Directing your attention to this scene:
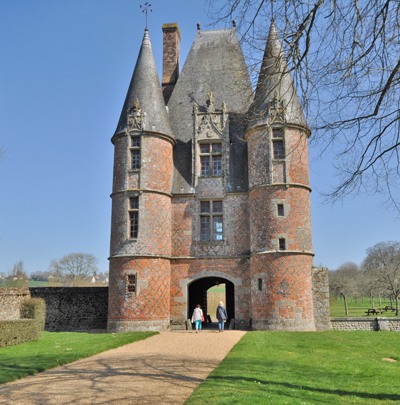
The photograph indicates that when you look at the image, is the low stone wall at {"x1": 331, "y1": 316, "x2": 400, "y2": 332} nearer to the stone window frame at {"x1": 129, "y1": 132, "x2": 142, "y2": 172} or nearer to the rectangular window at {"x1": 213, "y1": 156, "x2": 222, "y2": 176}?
the rectangular window at {"x1": 213, "y1": 156, "x2": 222, "y2": 176}

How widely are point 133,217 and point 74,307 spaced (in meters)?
6.03

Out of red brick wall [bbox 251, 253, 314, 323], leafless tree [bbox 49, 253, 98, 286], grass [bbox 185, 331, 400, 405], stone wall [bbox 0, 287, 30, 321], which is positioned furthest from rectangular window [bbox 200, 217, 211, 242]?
leafless tree [bbox 49, 253, 98, 286]

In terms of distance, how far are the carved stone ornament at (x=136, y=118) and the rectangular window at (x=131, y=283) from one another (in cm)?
690

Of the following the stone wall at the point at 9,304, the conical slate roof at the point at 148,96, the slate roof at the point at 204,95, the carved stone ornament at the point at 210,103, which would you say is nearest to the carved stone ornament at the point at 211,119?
the carved stone ornament at the point at 210,103

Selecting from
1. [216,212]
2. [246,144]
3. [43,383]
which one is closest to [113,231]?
[216,212]

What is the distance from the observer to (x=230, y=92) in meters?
22.8

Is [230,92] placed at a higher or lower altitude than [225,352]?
higher

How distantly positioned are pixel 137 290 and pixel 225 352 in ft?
24.0

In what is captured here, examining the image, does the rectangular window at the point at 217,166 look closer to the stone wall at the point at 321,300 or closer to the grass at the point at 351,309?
the stone wall at the point at 321,300

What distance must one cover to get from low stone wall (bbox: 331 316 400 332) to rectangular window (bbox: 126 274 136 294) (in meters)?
9.12

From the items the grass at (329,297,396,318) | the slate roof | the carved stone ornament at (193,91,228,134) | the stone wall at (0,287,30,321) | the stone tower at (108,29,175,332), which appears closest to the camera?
the stone tower at (108,29,175,332)

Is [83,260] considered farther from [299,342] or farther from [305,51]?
[305,51]

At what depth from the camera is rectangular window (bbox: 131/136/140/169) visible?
66.4ft

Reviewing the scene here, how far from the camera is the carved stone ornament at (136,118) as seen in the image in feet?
66.6
